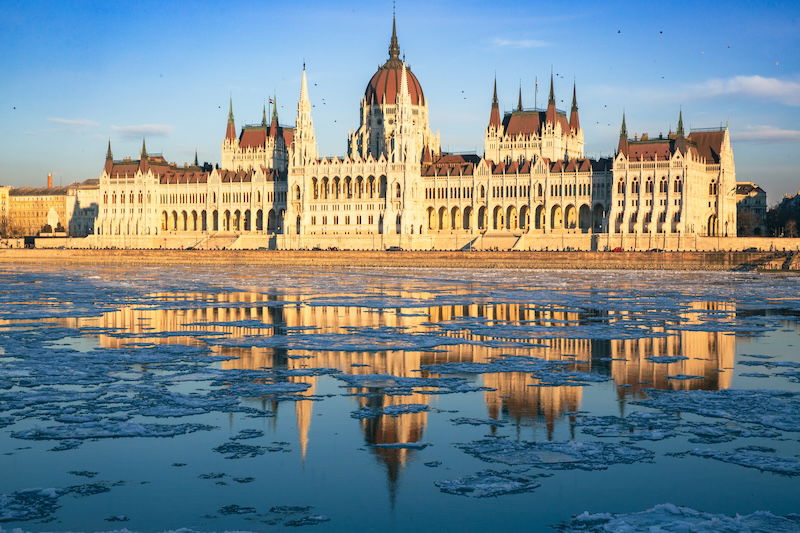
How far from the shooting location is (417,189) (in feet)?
443

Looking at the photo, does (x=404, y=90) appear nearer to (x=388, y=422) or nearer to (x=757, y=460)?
(x=388, y=422)

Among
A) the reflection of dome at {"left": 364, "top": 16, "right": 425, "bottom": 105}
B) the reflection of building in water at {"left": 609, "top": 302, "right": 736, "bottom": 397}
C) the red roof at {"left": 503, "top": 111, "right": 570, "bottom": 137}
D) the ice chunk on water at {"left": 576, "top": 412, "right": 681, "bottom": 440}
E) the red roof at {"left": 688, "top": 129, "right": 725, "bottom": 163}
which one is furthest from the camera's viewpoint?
the reflection of dome at {"left": 364, "top": 16, "right": 425, "bottom": 105}

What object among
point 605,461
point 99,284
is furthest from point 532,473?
point 99,284

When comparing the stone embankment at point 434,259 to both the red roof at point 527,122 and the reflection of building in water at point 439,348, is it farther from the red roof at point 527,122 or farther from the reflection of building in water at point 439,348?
the reflection of building in water at point 439,348

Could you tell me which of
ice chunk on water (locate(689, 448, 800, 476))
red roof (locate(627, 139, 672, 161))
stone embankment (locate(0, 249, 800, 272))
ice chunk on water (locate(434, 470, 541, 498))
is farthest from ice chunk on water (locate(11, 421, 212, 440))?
red roof (locate(627, 139, 672, 161))

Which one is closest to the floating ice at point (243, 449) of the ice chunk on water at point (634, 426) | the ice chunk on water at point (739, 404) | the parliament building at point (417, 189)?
the ice chunk on water at point (634, 426)

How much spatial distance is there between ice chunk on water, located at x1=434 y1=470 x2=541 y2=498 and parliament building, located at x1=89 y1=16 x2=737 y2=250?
3893 inches

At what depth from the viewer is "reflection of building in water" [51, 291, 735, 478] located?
1988 centimetres

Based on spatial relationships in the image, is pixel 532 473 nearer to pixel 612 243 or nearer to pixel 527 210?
A: pixel 612 243

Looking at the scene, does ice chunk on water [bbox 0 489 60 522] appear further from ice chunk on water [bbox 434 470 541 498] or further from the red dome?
the red dome

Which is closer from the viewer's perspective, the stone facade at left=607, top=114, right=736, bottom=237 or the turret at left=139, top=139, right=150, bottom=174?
the stone facade at left=607, top=114, right=736, bottom=237

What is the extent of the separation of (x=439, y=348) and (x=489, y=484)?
14.6 meters

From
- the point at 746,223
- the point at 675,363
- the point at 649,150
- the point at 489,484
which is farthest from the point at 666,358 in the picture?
the point at 746,223

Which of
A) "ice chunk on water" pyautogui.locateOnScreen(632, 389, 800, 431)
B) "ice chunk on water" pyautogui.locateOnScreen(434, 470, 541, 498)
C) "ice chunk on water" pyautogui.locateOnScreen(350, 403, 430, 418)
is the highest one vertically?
"ice chunk on water" pyautogui.locateOnScreen(632, 389, 800, 431)
